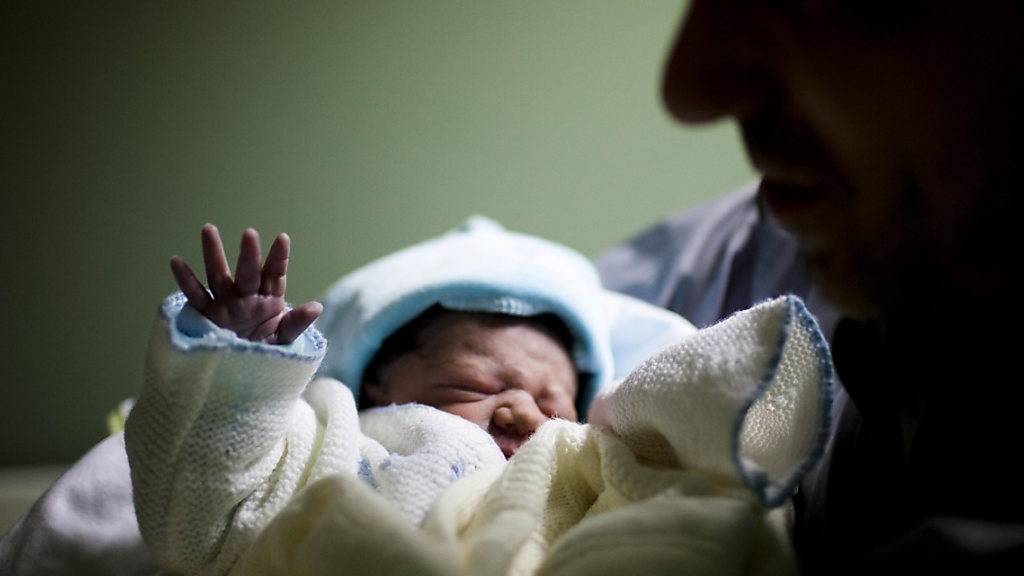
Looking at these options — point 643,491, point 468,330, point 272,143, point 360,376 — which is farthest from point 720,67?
point 272,143

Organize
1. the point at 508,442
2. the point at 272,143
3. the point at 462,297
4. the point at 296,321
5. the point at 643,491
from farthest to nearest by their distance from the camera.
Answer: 1. the point at 272,143
2. the point at 462,297
3. the point at 508,442
4. the point at 296,321
5. the point at 643,491

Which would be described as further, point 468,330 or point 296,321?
point 468,330

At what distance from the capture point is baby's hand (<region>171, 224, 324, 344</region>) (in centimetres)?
64

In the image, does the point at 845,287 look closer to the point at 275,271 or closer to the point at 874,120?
the point at 874,120

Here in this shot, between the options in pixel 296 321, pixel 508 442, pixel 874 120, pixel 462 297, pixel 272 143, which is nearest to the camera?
pixel 874 120

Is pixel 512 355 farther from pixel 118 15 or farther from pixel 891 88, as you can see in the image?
pixel 118 15

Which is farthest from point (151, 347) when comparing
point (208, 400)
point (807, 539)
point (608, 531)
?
point (807, 539)

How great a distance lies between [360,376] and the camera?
923 mm

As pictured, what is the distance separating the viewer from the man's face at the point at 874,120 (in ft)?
1.33

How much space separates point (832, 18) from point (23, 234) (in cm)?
115

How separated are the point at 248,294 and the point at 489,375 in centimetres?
26

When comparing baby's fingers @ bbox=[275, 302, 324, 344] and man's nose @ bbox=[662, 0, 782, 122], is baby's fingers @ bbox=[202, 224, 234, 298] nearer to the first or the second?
baby's fingers @ bbox=[275, 302, 324, 344]

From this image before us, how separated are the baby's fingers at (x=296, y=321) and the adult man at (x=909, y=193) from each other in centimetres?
31

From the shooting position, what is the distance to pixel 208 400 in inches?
24.0
